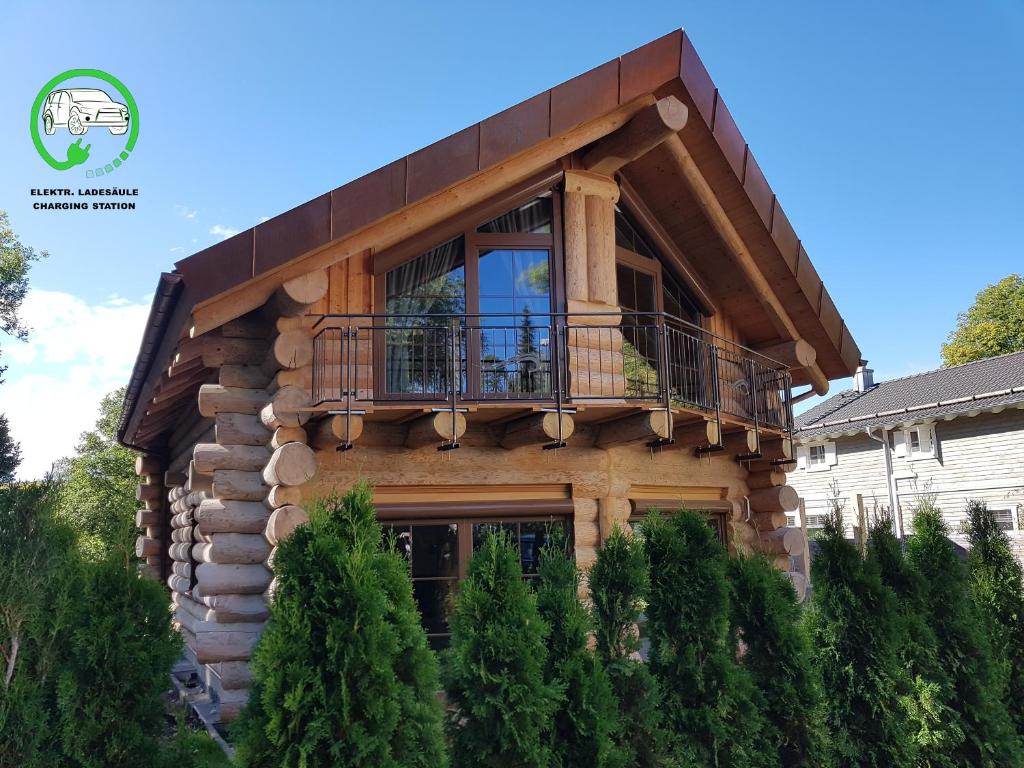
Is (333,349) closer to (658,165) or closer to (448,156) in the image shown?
(448,156)

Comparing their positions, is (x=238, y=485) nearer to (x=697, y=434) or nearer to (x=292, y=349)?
(x=292, y=349)

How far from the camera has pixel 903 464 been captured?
74.1 ft

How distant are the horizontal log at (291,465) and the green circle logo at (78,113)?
6.52m

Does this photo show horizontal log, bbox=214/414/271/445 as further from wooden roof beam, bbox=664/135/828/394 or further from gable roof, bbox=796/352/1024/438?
gable roof, bbox=796/352/1024/438

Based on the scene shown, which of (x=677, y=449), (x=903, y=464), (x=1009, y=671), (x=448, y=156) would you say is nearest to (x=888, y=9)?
(x=677, y=449)

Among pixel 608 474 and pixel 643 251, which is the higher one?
pixel 643 251

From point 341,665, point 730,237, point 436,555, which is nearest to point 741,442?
point 730,237

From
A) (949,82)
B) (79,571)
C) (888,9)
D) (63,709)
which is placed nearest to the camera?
(63,709)

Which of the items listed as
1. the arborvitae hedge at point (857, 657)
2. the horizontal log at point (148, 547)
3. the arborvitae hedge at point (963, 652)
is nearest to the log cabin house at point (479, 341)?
the arborvitae hedge at point (857, 657)

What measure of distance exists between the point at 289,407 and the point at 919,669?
603 cm

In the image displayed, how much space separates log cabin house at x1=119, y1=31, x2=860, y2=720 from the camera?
285 inches

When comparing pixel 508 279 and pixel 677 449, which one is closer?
pixel 508 279

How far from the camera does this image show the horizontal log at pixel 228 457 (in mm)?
7578

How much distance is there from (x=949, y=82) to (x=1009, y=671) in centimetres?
1549
